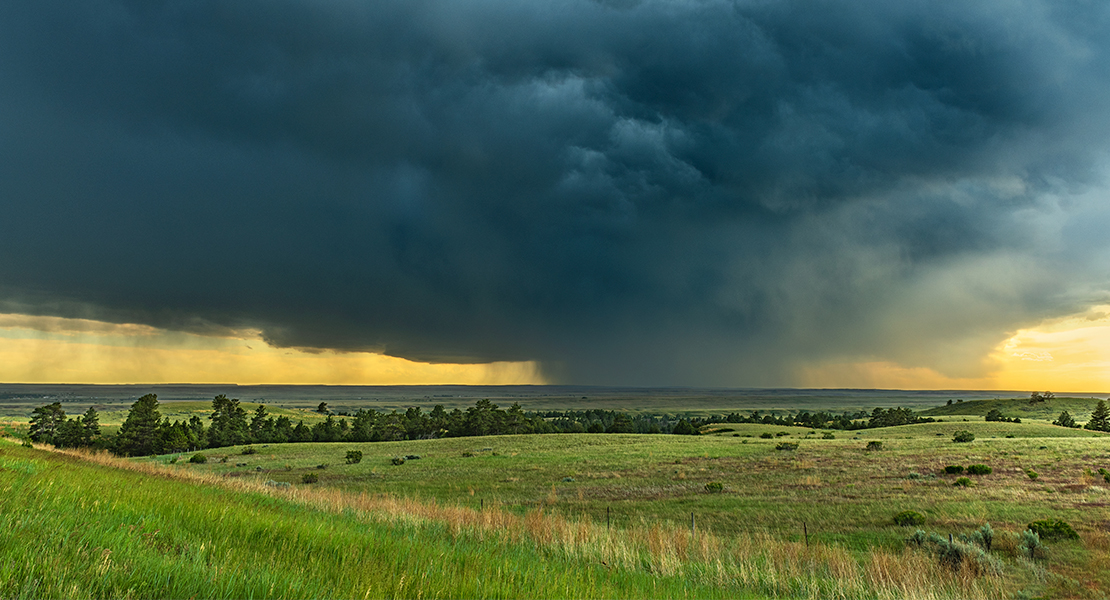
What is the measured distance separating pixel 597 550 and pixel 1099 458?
48982 mm

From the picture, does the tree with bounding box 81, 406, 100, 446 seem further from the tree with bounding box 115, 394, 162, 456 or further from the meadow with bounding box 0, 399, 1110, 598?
the meadow with bounding box 0, 399, 1110, 598

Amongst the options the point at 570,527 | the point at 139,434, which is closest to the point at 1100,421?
the point at 570,527

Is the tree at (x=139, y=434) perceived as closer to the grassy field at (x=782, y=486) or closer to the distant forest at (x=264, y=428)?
the distant forest at (x=264, y=428)

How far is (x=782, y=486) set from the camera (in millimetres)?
31469

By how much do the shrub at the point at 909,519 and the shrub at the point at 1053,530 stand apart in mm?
3538

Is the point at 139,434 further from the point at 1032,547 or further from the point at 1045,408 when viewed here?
the point at 1045,408

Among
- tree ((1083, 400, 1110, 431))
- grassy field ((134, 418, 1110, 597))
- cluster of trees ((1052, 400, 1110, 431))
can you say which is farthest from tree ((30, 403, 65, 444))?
tree ((1083, 400, 1110, 431))

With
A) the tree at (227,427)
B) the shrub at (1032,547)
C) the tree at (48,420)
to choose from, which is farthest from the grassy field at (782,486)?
the tree at (48,420)

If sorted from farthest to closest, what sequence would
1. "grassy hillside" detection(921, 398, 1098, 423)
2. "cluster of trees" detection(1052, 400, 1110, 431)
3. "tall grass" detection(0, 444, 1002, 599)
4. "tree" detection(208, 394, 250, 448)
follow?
"grassy hillside" detection(921, 398, 1098, 423)
"tree" detection(208, 394, 250, 448)
"cluster of trees" detection(1052, 400, 1110, 431)
"tall grass" detection(0, 444, 1002, 599)

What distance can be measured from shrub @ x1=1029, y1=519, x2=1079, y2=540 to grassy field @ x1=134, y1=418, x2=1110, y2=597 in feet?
1.76

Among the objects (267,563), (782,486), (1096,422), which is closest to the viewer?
(267,563)

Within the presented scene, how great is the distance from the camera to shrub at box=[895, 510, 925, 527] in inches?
859

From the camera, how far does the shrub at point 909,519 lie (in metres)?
21.8

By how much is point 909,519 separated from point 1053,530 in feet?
14.7
